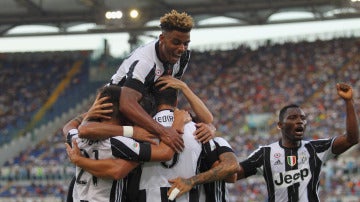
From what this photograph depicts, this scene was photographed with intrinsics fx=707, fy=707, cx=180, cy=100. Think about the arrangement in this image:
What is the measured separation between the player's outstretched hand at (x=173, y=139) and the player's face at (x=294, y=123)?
1589 millimetres

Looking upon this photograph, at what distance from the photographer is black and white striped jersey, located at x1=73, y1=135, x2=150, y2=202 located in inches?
179

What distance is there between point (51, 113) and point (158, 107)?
2495cm

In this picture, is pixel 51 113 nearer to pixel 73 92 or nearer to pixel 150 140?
pixel 73 92

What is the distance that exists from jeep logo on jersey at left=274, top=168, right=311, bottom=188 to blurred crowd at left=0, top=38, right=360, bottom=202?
13177 millimetres

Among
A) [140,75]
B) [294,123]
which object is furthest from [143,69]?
[294,123]

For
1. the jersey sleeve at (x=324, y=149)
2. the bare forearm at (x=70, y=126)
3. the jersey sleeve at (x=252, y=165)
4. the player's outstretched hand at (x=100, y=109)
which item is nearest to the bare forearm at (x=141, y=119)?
the player's outstretched hand at (x=100, y=109)

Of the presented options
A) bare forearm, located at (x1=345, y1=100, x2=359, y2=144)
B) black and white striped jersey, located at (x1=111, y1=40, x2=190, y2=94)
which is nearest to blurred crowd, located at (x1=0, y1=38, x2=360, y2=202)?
bare forearm, located at (x1=345, y1=100, x2=359, y2=144)

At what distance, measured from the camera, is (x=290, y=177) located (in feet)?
20.0

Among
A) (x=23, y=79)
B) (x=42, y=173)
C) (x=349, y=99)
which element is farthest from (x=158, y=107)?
(x=23, y=79)

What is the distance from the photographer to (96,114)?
4.56 metres

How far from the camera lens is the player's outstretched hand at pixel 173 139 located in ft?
15.1

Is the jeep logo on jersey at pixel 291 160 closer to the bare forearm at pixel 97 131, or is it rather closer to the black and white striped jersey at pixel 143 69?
the black and white striped jersey at pixel 143 69

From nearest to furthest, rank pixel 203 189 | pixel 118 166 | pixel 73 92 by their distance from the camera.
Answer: pixel 118 166, pixel 203 189, pixel 73 92

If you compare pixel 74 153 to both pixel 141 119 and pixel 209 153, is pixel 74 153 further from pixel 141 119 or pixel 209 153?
pixel 209 153
